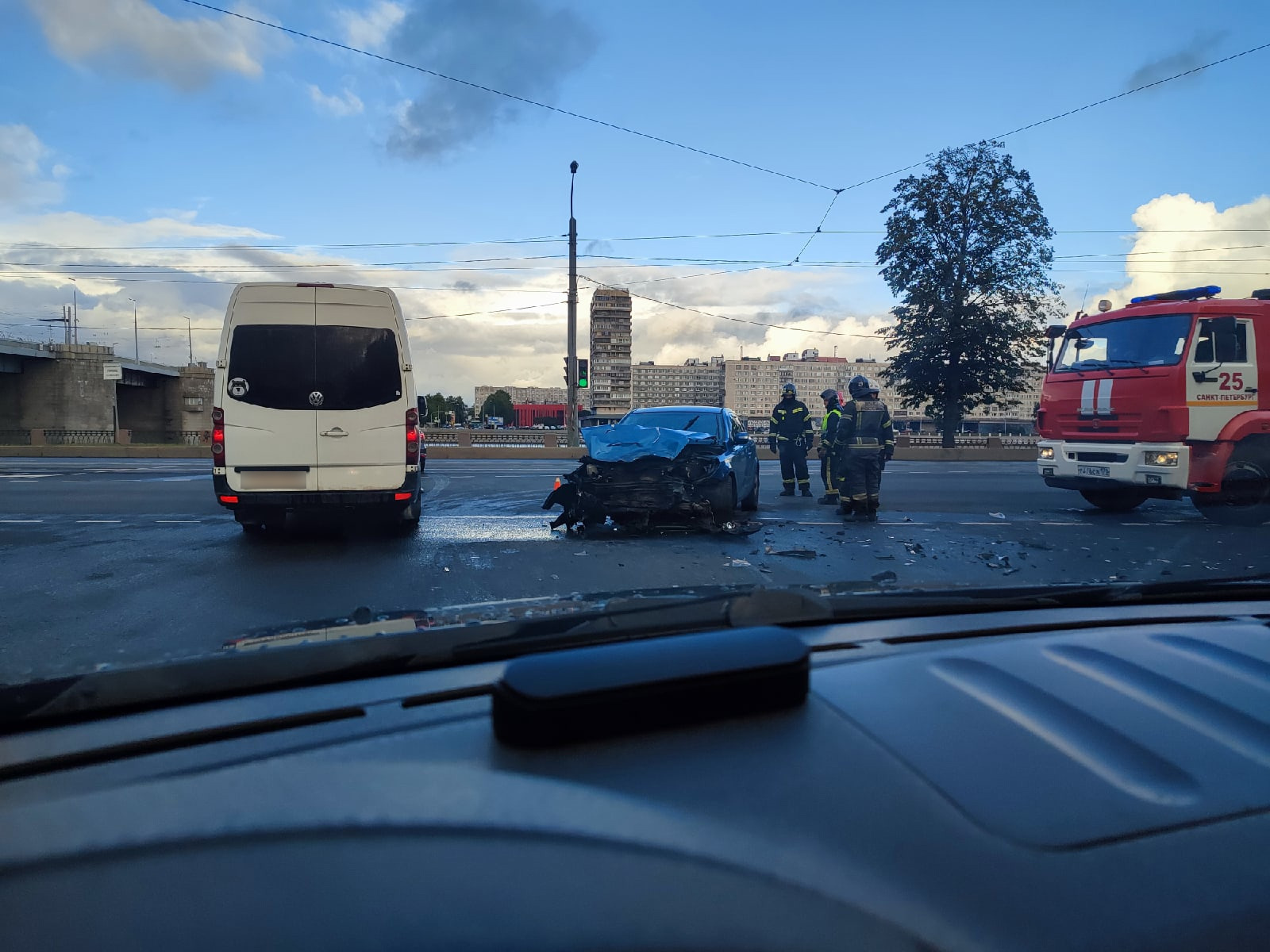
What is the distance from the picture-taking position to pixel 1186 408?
31.4 ft

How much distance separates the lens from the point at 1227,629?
1984 millimetres

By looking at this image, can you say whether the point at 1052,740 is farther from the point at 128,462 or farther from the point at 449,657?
the point at 128,462

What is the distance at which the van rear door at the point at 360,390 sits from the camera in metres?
7.83

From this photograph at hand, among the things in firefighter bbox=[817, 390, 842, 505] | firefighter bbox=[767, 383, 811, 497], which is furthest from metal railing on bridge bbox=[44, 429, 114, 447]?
firefighter bbox=[817, 390, 842, 505]

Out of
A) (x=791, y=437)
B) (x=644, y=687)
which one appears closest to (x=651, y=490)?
(x=791, y=437)

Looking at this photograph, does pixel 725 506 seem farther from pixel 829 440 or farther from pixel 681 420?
pixel 829 440

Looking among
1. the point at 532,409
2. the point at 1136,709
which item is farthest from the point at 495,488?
the point at 532,409

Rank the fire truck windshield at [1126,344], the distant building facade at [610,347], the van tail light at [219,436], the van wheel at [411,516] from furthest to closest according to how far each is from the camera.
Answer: the distant building facade at [610,347], the fire truck windshield at [1126,344], the van wheel at [411,516], the van tail light at [219,436]

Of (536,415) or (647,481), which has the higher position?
(536,415)

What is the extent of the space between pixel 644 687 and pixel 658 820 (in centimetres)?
25

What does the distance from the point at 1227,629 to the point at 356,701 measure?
2.04 meters

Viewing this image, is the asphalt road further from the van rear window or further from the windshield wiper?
the van rear window

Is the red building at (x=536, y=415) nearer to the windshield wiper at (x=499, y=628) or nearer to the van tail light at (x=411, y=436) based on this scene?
the van tail light at (x=411, y=436)

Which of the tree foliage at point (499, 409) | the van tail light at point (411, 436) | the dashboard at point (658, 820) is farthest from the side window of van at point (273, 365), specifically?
the tree foliage at point (499, 409)
